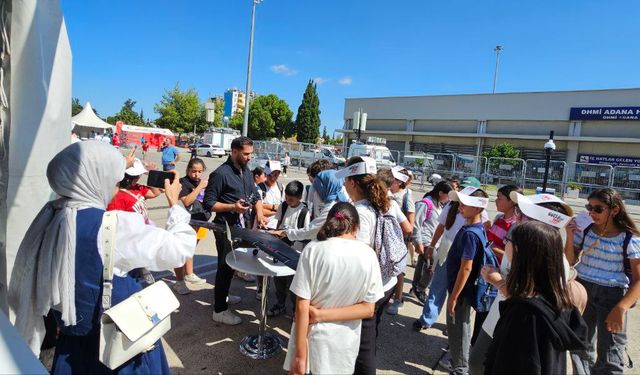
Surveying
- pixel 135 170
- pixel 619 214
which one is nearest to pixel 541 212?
pixel 619 214

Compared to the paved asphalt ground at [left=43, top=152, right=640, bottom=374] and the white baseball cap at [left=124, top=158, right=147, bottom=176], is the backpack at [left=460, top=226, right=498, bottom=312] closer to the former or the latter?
the paved asphalt ground at [left=43, top=152, right=640, bottom=374]

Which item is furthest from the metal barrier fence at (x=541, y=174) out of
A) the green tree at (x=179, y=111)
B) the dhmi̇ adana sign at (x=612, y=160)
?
the green tree at (x=179, y=111)

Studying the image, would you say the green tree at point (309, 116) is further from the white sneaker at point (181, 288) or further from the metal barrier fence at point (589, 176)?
the white sneaker at point (181, 288)

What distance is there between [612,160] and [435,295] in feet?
101

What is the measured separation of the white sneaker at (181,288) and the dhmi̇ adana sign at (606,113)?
33.7m

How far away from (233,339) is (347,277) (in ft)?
6.52

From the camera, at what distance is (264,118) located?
56.2m

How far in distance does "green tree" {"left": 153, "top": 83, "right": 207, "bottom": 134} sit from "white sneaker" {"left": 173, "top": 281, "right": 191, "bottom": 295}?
46576 millimetres

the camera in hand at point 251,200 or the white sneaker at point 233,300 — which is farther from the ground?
the camera in hand at point 251,200

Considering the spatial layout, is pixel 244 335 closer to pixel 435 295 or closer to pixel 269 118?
pixel 435 295

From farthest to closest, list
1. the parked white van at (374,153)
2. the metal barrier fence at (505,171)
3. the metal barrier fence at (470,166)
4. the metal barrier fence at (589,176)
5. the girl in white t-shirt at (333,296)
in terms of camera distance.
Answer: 1. the parked white van at (374,153)
2. the metal barrier fence at (470,166)
3. the metal barrier fence at (505,171)
4. the metal barrier fence at (589,176)
5. the girl in white t-shirt at (333,296)

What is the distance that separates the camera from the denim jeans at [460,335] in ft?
9.64

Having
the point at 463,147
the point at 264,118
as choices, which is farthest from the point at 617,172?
the point at 264,118

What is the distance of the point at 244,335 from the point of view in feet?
11.8
